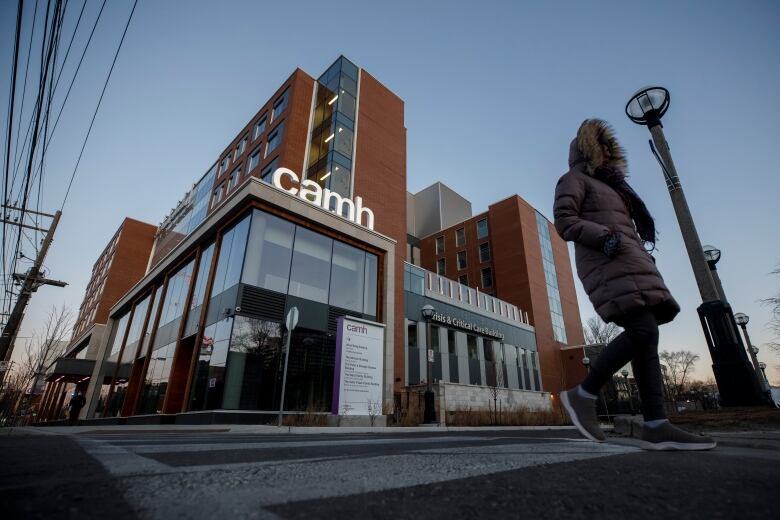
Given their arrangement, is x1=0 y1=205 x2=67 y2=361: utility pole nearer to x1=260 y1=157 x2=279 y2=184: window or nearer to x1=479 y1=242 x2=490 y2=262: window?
x1=260 y1=157 x2=279 y2=184: window

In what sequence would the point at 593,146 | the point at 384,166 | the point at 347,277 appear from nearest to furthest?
the point at 593,146 < the point at 347,277 < the point at 384,166

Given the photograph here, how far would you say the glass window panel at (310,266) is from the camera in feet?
50.8

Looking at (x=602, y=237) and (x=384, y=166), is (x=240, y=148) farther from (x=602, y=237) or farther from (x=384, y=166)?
(x=602, y=237)

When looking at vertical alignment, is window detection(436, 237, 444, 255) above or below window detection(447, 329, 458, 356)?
above

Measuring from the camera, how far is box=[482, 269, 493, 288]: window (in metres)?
40.2

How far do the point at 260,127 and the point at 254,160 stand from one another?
2758 mm

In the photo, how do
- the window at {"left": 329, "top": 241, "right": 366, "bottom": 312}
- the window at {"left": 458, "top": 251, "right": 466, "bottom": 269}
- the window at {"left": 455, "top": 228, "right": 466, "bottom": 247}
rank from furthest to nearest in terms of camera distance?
the window at {"left": 455, "top": 228, "right": 466, "bottom": 247}, the window at {"left": 458, "top": 251, "right": 466, "bottom": 269}, the window at {"left": 329, "top": 241, "right": 366, "bottom": 312}

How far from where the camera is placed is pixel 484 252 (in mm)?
41781

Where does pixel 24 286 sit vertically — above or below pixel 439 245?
below

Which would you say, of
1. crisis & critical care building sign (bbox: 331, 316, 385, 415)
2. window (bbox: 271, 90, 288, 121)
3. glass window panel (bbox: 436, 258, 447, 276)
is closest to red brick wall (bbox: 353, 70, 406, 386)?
window (bbox: 271, 90, 288, 121)

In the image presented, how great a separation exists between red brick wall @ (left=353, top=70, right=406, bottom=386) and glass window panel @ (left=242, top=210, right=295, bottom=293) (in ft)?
24.9

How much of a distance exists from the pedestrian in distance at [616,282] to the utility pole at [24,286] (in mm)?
16685

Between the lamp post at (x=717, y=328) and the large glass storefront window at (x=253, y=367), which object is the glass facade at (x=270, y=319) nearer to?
the large glass storefront window at (x=253, y=367)

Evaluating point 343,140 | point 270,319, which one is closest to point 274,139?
point 343,140
